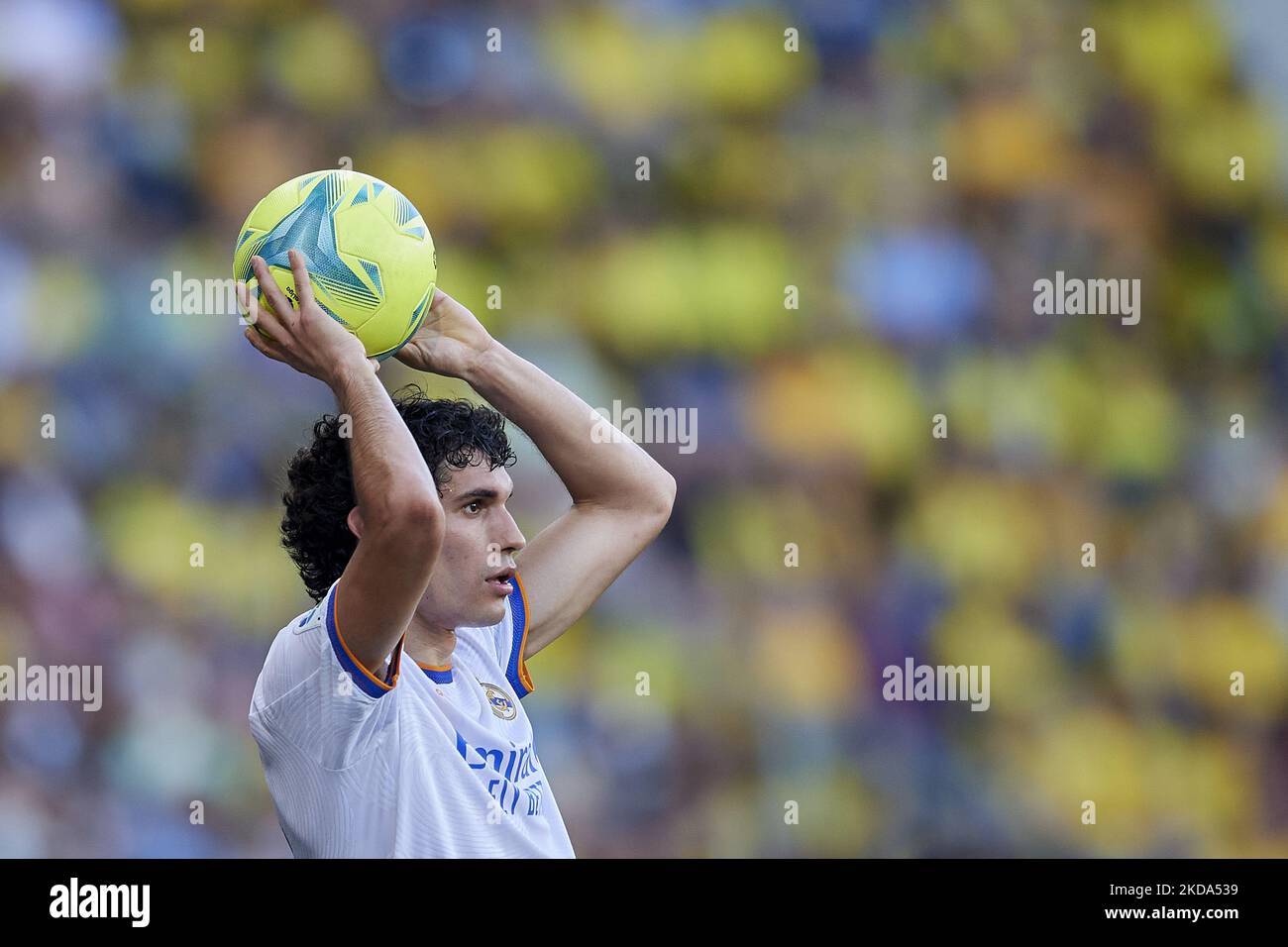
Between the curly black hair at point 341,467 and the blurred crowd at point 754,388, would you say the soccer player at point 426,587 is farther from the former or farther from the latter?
the blurred crowd at point 754,388

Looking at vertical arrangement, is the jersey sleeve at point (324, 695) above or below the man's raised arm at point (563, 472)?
below

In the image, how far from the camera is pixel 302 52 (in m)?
5.55

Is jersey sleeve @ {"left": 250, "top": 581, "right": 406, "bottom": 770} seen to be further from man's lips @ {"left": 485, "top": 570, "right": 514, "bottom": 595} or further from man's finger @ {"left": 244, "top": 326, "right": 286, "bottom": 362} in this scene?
man's finger @ {"left": 244, "top": 326, "right": 286, "bottom": 362}

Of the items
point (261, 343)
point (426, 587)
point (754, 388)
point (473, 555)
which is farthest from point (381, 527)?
point (754, 388)

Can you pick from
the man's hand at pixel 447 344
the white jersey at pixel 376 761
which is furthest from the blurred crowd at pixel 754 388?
the white jersey at pixel 376 761

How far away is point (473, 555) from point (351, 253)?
566 millimetres

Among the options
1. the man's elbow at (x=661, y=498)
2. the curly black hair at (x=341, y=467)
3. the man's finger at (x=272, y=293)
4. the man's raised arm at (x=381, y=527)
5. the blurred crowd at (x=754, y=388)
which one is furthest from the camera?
the blurred crowd at (x=754, y=388)

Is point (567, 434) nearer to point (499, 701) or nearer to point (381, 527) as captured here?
point (499, 701)

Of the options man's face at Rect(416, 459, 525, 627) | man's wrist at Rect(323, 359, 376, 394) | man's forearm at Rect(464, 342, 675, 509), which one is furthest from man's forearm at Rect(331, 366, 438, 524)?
man's forearm at Rect(464, 342, 675, 509)

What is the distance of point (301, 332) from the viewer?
2301 millimetres

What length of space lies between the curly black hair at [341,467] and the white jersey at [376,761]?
369 mm

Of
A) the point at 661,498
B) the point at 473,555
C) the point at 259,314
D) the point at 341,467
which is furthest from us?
the point at 661,498

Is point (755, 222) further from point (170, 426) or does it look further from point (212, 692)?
point (212, 692)

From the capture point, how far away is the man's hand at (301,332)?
226 cm
